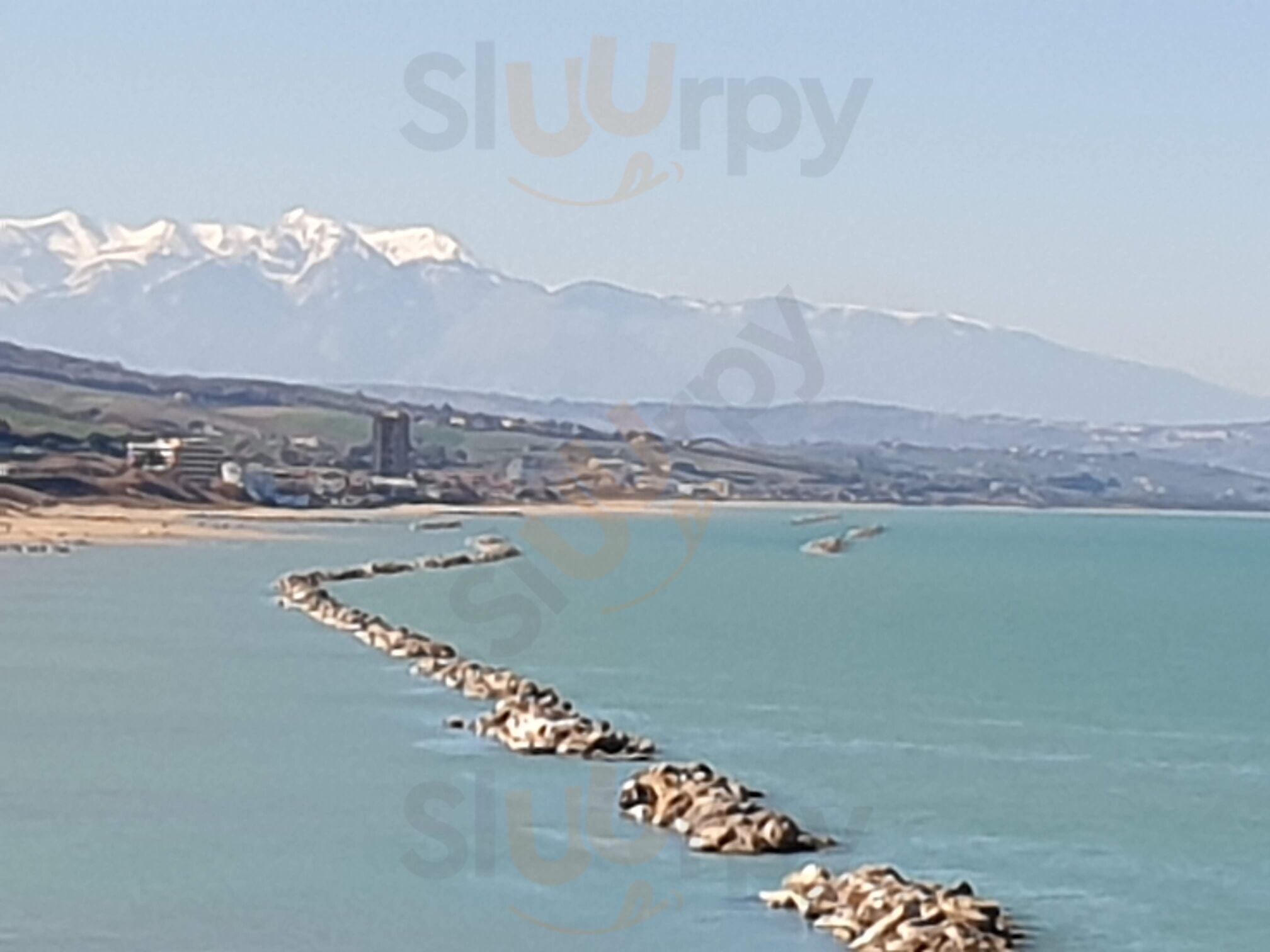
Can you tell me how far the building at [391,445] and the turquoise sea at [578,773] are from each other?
9550 centimetres

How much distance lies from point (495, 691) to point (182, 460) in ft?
290

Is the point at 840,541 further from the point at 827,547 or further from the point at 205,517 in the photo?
the point at 205,517

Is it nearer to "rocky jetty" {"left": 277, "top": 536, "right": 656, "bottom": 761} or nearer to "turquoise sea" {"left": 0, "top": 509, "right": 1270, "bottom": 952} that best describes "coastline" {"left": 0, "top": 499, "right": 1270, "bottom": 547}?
"turquoise sea" {"left": 0, "top": 509, "right": 1270, "bottom": 952}

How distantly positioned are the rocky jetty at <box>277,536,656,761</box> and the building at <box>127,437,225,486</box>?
206 ft

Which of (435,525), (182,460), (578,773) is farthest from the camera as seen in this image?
(182,460)

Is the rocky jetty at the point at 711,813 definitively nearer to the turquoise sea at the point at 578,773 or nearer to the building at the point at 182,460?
the turquoise sea at the point at 578,773

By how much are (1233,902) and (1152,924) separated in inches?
47.4

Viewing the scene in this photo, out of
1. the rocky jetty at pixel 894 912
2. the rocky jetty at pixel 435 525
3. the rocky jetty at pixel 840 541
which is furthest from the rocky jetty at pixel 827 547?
the rocky jetty at pixel 894 912

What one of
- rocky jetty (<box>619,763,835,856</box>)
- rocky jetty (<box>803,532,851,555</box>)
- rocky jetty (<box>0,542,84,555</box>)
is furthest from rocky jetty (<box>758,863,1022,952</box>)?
rocky jetty (<box>803,532,851,555</box>)

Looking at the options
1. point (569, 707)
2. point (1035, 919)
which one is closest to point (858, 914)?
point (1035, 919)

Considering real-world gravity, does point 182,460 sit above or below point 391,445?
below

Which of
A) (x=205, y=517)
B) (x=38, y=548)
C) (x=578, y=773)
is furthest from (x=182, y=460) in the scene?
(x=578, y=773)

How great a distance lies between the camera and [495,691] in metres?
29.1

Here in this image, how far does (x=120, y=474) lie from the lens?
107000mm
